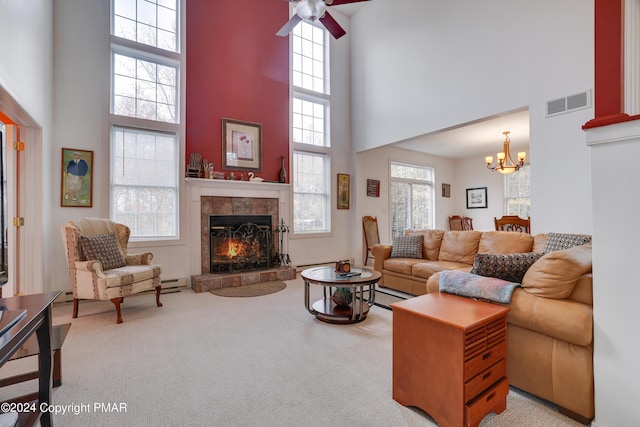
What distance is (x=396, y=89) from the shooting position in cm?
536

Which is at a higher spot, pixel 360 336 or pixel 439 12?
pixel 439 12

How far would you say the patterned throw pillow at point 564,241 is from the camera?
280cm

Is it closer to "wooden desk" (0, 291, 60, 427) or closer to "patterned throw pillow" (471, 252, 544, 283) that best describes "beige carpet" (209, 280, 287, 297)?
"wooden desk" (0, 291, 60, 427)

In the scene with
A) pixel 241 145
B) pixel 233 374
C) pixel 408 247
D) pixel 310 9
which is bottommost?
pixel 233 374

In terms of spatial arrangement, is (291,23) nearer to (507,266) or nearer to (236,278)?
(236,278)

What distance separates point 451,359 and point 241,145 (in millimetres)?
4561

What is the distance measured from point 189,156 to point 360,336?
365cm

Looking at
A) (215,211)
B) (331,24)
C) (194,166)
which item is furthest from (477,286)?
(194,166)

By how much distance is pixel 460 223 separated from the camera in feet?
26.9

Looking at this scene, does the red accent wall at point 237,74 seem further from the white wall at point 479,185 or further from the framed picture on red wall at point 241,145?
the white wall at point 479,185

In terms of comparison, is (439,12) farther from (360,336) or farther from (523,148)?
(360,336)

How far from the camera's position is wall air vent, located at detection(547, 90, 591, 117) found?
3.21m

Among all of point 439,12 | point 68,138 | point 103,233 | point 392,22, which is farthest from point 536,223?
point 68,138

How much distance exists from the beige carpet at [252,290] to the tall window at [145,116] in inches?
47.5
